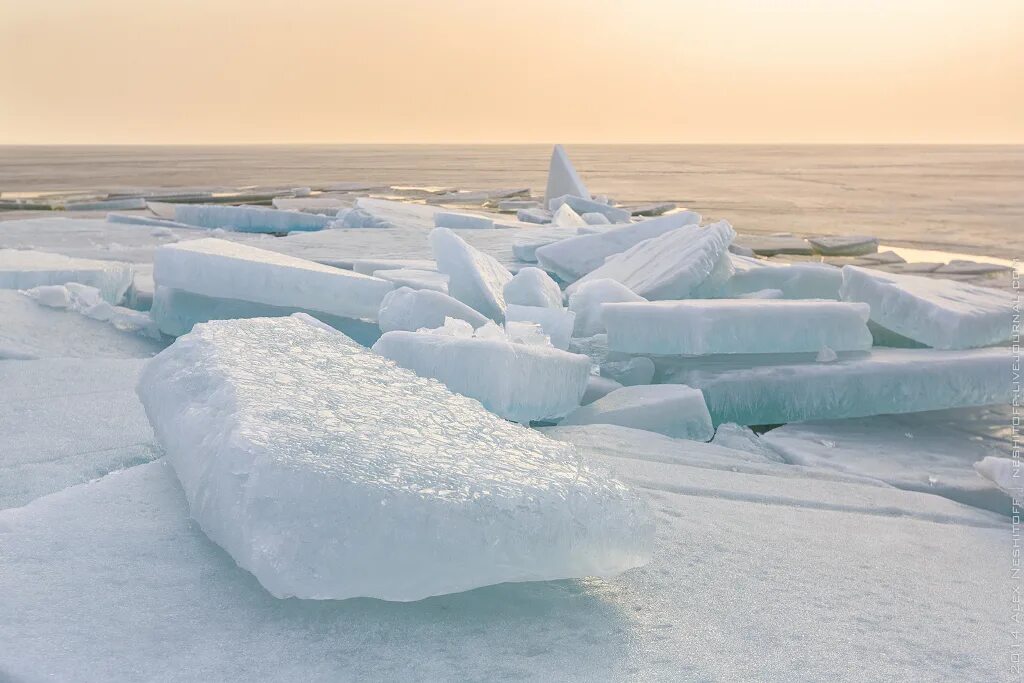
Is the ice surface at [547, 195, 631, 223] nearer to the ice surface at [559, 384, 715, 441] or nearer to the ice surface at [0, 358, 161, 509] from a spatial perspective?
the ice surface at [559, 384, 715, 441]

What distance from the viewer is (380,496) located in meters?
1.11

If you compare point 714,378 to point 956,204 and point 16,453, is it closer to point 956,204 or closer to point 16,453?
point 16,453

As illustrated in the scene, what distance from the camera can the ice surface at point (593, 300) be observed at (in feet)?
10.9

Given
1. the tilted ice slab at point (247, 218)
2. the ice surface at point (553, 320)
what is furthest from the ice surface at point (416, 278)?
the tilted ice slab at point (247, 218)

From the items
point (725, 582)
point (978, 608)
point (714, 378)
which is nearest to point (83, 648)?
point (725, 582)

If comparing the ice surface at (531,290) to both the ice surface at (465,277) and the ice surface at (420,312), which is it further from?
the ice surface at (420,312)

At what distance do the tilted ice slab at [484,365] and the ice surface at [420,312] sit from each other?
1.61 feet

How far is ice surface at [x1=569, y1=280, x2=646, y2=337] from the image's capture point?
3309 mm

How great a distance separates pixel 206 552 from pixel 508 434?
486 millimetres

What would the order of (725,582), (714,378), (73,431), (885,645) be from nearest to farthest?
(885,645) < (725,582) < (73,431) < (714,378)

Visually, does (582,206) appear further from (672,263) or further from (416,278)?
(416,278)

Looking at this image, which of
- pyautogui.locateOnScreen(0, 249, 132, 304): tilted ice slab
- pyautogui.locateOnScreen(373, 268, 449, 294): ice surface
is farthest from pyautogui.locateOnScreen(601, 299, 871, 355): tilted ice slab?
pyautogui.locateOnScreen(0, 249, 132, 304): tilted ice slab

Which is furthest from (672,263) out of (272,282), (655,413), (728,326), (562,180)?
(562,180)

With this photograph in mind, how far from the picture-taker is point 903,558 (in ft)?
5.04
